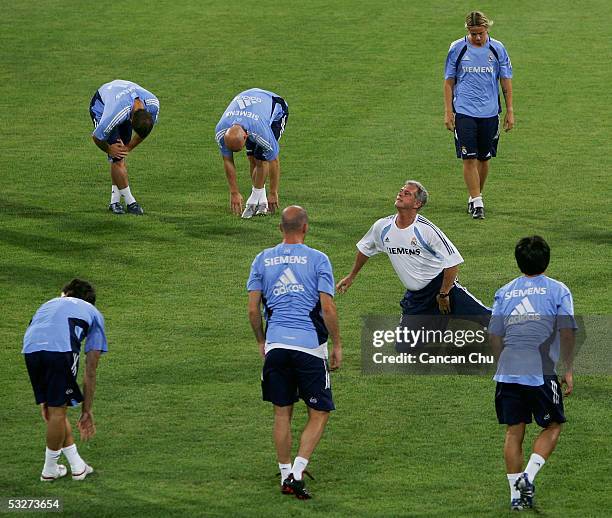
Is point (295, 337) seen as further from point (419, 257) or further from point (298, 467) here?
point (419, 257)

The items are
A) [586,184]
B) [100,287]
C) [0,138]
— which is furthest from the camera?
[0,138]

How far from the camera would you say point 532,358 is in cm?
855

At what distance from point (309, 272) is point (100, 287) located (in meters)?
5.07

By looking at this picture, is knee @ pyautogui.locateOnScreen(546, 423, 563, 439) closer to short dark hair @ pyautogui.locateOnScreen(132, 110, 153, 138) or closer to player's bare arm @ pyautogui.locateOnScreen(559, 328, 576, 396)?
player's bare arm @ pyautogui.locateOnScreen(559, 328, 576, 396)

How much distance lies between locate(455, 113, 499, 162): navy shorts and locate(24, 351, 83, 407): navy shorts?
769cm

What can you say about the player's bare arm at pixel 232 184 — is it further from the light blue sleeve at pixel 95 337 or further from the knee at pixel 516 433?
the knee at pixel 516 433

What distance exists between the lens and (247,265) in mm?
14180

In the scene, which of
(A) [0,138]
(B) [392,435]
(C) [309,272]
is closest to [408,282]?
(B) [392,435]

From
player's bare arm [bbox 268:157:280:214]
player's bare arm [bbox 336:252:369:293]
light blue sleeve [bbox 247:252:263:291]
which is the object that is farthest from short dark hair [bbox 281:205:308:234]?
player's bare arm [bbox 268:157:280:214]

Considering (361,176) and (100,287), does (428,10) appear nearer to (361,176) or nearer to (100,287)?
(361,176)

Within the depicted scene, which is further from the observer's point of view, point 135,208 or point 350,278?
point 135,208

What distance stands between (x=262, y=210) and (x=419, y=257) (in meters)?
5.22

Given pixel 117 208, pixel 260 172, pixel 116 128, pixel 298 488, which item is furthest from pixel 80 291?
pixel 117 208

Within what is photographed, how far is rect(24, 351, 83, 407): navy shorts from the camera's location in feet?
28.9
